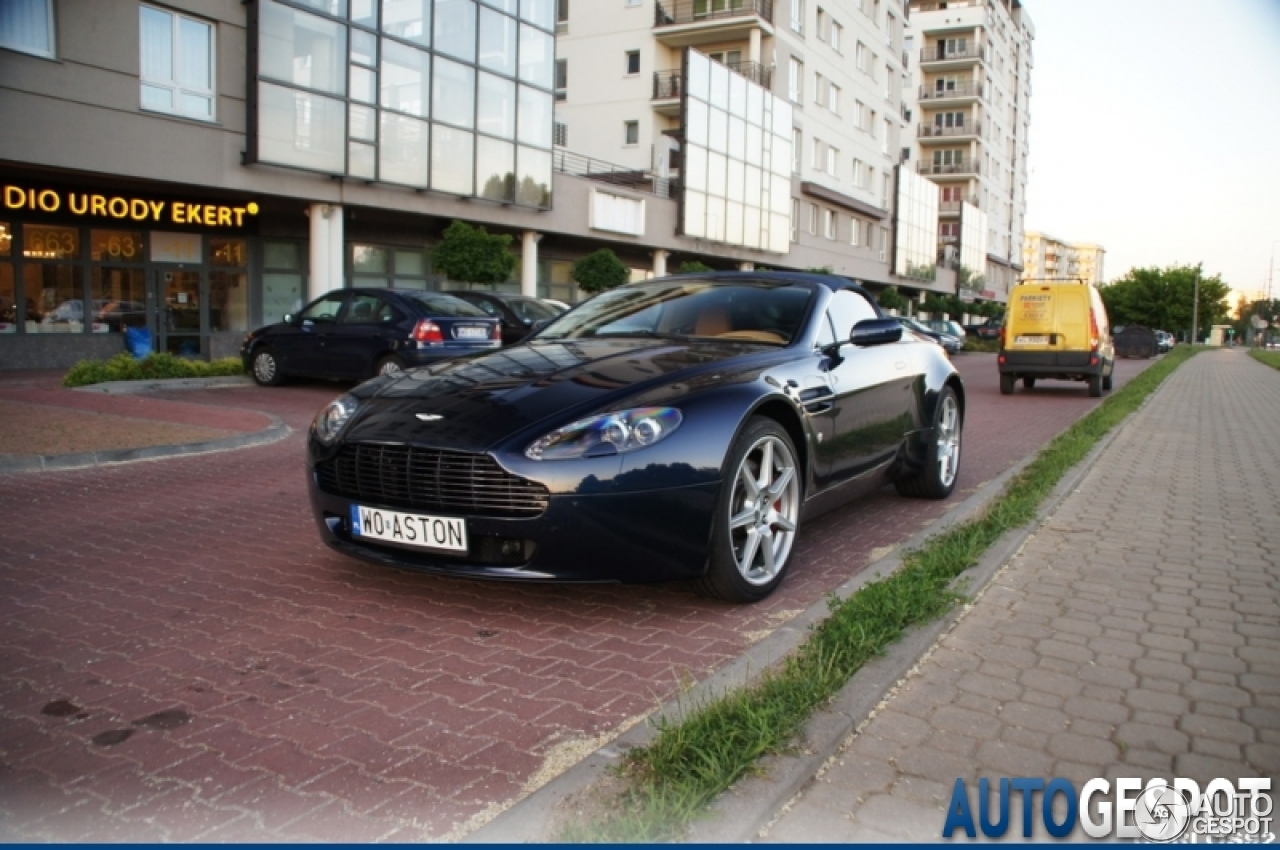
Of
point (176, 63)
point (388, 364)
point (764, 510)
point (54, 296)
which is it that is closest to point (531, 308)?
point (388, 364)

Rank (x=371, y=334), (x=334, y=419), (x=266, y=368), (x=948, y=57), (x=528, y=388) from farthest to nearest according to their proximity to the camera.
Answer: (x=948, y=57)
(x=266, y=368)
(x=371, y=334)
(x=334, y=419)
(x=528, y=388)

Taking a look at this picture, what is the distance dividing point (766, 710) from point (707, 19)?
3994 centimetres

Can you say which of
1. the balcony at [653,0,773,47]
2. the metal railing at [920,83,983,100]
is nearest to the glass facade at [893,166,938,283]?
the metal railing at [920,83,983,100]

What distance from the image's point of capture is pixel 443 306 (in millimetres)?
14711

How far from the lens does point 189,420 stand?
10.8 m

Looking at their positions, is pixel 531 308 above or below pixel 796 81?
below

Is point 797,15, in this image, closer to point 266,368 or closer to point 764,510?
point 266,368

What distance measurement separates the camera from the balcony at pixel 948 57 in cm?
7225

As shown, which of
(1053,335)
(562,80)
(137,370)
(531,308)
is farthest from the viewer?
(562,80)

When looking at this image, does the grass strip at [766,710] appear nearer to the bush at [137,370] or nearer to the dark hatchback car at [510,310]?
A: the dark hatchback car at [510,310]

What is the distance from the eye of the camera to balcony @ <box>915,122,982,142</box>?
7388 centimetres

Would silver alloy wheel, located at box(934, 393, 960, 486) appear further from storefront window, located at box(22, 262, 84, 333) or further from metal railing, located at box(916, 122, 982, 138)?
metal railing, located at box(916, 122, 982, 138)

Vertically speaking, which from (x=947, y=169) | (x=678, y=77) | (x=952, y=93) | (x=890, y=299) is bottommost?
(x=890, y=299)

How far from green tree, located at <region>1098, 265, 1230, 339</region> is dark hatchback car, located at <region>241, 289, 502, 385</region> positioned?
8489 centimetres
